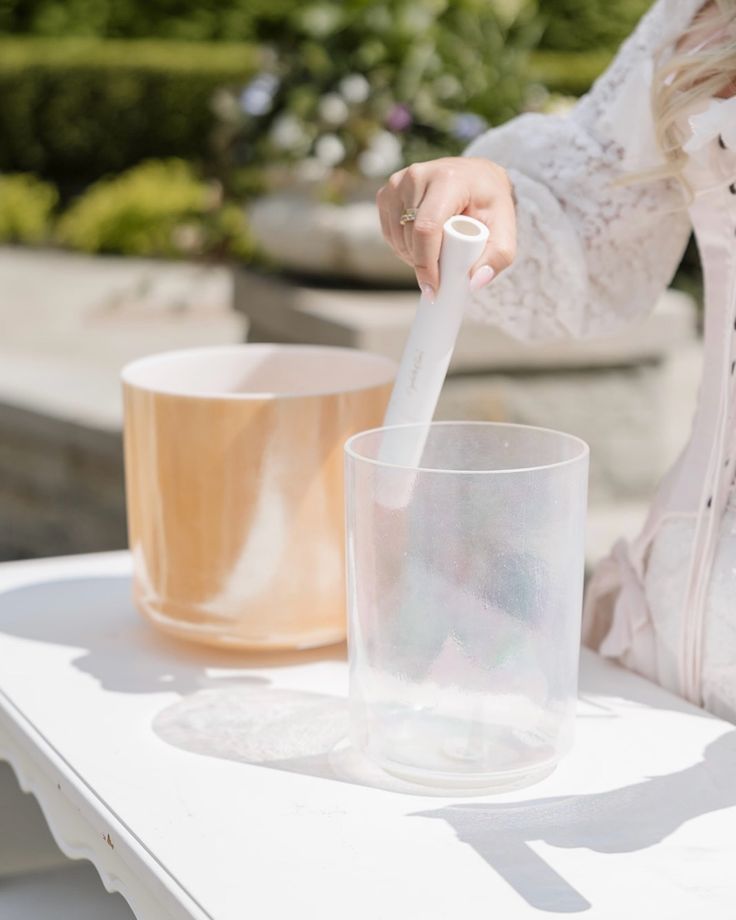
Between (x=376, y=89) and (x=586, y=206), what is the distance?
92.2 inches

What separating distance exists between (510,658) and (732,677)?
0.23 meters

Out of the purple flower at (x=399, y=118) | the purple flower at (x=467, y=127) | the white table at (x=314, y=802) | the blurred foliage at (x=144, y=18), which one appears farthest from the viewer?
the blurred foliage at (x=144, y=18)

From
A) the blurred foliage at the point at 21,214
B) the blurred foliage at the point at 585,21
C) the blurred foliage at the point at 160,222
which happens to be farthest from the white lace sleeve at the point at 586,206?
the blurred foliage at the point at 585,21

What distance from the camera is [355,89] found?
3.27m

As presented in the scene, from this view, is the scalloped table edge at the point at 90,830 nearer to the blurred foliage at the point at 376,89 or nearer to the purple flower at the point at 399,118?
the blurred foliage at the point at 376,89

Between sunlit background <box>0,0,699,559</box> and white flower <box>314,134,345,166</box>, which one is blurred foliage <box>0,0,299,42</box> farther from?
white flower <box>314,134,345,166</box>

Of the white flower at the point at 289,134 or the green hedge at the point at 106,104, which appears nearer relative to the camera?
the white flower at the point at 289,134

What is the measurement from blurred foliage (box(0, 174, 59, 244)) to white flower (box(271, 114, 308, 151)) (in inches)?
187

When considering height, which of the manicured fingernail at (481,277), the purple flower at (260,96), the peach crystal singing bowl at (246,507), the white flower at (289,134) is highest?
the purple flower at (260,96)

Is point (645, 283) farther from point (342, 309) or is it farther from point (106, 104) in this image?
point (106, 104)

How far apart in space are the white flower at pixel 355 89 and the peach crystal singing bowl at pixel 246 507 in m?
2.40

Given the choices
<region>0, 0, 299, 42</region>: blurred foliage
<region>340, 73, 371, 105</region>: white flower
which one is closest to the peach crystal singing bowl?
<region>340, 73, 371, 105</region>: white flower

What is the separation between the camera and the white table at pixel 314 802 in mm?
655

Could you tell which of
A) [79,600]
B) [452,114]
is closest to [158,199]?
[452,114]
